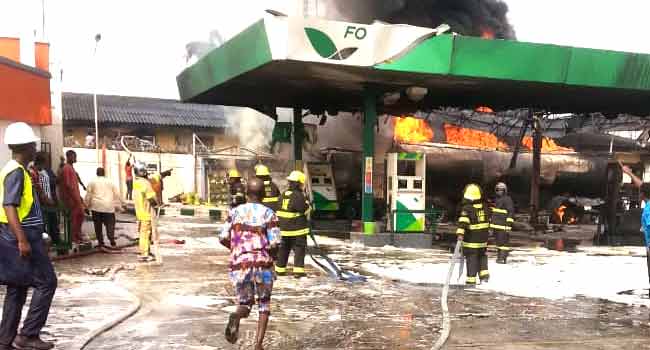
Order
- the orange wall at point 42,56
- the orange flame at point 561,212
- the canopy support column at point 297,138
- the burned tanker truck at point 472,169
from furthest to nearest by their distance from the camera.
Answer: the orange flame at point 561,212, the burned tanker truck at point 472,169, the canopy support column at point 297,138, the orange wall at point 42,56

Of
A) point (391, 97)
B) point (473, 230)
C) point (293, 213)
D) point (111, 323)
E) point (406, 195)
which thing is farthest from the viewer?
point (391, 97)

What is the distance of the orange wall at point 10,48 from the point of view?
13758 mm

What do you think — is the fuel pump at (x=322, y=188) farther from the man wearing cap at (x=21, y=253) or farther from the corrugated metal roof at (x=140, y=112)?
the man wearing cap at (x=21, y=253)

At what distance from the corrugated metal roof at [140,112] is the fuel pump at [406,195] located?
19.6 metres

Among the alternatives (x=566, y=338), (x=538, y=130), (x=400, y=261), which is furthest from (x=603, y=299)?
(x=538, y=130)

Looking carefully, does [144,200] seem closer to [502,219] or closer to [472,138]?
[502,219]

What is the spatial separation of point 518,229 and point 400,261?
33.2 ft

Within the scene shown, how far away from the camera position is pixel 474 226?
28.5 ft

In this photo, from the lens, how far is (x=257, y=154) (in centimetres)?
2662

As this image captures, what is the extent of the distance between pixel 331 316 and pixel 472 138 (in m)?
21.6

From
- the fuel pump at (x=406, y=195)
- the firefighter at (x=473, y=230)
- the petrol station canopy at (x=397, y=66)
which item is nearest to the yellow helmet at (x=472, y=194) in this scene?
the firefighter at (x=473, y=230)

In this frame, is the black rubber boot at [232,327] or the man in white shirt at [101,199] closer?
the black rubber boot at [232,327]

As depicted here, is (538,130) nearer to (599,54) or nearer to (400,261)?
(599,54)

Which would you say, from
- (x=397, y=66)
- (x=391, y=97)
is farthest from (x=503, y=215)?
(x=391, y=97)
